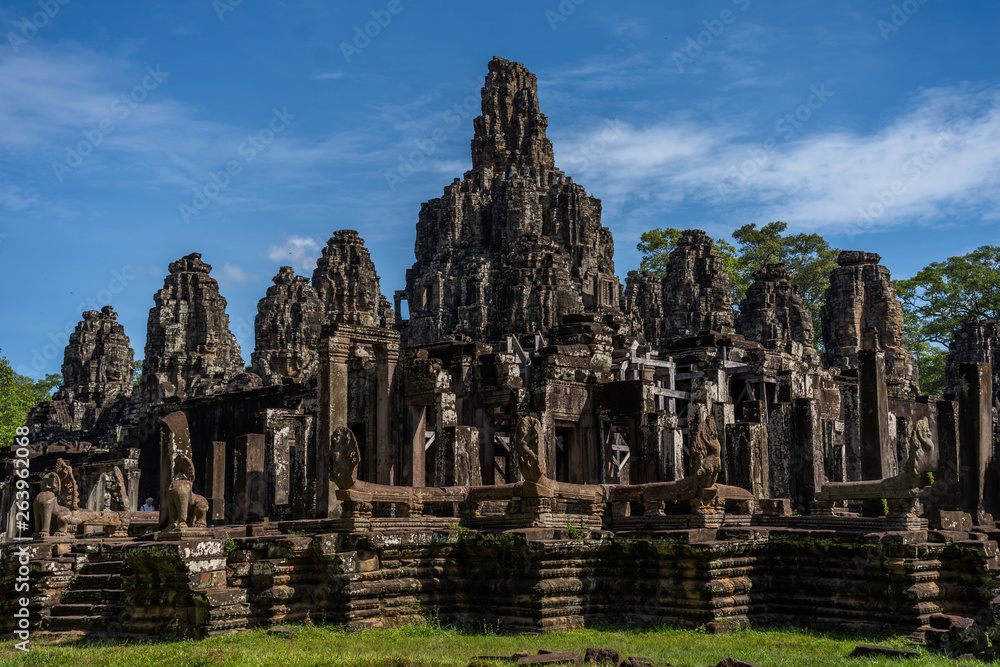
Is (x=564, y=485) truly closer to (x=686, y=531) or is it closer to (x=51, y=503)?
(x=686, y=531)

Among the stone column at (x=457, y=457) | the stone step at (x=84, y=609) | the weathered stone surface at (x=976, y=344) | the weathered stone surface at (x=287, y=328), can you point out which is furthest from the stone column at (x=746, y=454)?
the weathered stone surface at (x=976, y=344)

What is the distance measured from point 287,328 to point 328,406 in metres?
30.2

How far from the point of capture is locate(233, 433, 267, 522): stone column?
24.0 meters

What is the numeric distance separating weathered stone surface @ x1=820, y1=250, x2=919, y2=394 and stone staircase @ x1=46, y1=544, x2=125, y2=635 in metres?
36.5

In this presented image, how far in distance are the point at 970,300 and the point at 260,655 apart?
57.8 meters

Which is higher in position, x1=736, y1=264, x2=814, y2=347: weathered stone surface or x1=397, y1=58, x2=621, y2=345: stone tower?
x1=397, y1=58, x2=621, y2=345: stone tower

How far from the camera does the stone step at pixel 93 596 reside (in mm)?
15195

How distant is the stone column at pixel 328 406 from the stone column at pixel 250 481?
5.15 metres

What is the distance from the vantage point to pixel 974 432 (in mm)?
20359

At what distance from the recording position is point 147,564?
1330 centimetres

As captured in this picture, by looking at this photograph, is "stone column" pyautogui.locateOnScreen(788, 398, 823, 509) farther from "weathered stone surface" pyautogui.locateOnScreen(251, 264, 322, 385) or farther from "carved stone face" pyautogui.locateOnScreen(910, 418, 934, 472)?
"weathered stone surface" pyautogui.locateOnScreen(251, 264, 322, 385)

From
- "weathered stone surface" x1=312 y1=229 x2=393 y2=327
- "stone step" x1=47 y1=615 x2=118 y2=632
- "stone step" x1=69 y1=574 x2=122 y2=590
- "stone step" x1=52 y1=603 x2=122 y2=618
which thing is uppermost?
"weathered stone surface" x1=312 y1=229 x2=393 y2=327

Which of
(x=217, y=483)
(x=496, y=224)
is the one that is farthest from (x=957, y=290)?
(x=217, y=483)

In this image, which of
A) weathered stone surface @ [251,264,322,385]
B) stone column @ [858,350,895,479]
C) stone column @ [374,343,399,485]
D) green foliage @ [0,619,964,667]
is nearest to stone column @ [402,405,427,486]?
stone column @ [374,343,399,485]
